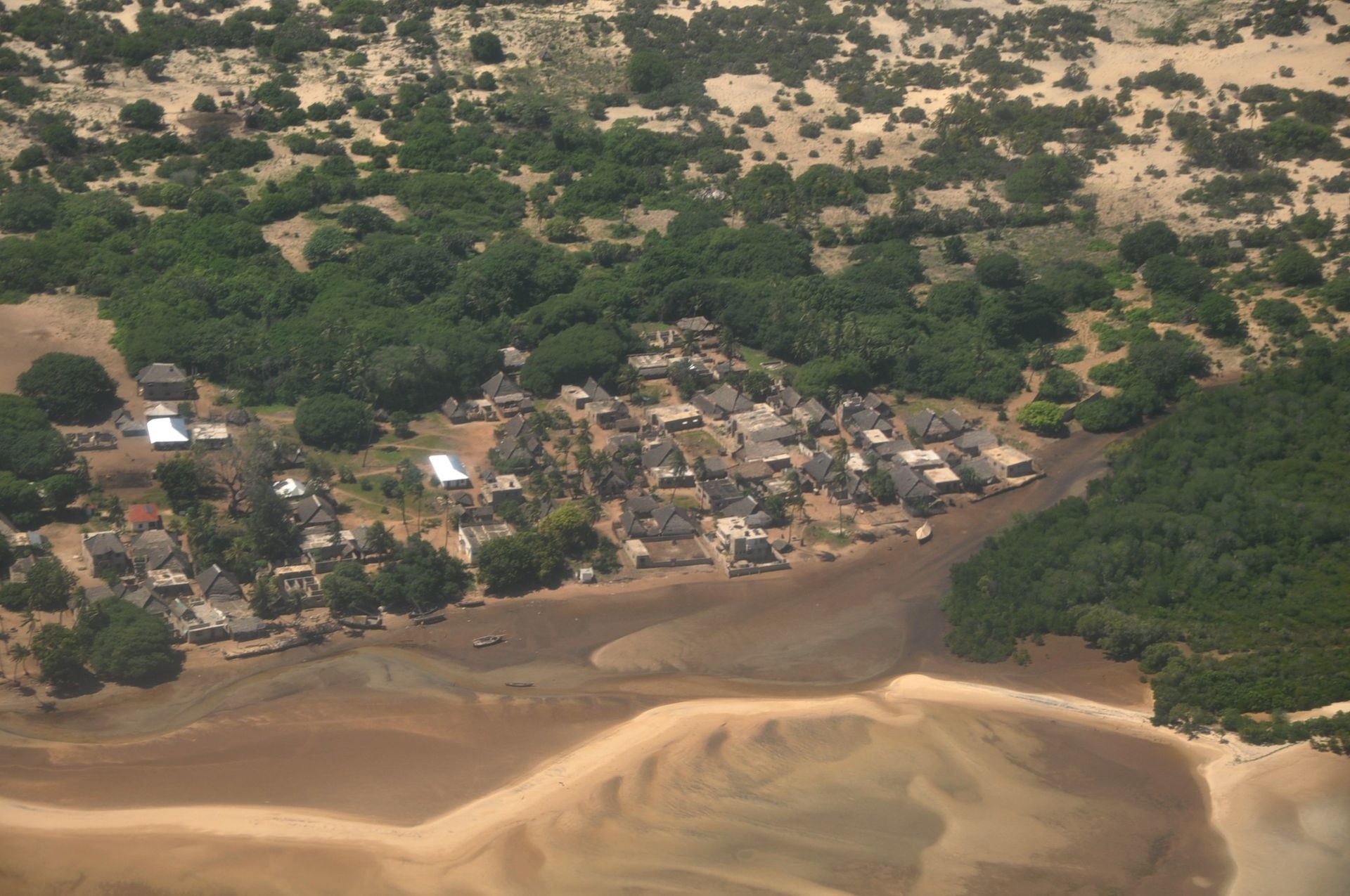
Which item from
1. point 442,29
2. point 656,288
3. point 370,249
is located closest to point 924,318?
point 656,288

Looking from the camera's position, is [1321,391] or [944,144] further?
[944,144]

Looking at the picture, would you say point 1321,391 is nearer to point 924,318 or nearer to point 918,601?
point 924,318

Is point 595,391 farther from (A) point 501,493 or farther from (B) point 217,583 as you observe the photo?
(B) point 217,583

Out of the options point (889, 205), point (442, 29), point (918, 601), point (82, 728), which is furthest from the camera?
point (442, 29)

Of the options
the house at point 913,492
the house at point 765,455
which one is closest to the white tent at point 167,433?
the house at point 765,455

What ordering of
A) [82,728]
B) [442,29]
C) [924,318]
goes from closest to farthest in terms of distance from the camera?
[82,728] < [924,318] < [442,29]

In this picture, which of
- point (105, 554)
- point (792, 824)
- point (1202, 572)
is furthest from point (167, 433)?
point (1202, 572)

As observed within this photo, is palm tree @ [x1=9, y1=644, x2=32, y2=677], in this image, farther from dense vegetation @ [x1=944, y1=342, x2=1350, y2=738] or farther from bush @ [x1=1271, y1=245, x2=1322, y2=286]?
bush @ [x1=1271, y1=245, x2=1322, y2=286]
